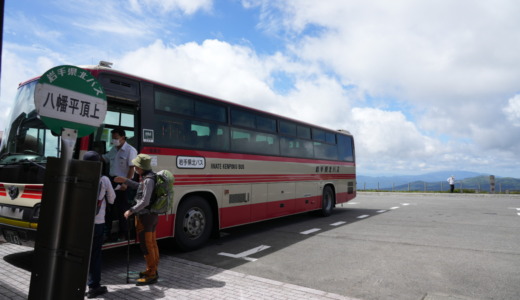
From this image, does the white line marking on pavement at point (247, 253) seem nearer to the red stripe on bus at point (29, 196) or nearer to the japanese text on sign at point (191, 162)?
the japanese text on sign at point (191, 162)

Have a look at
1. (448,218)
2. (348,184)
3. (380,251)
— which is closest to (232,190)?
(380,251)

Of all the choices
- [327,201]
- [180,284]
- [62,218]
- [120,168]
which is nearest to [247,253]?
[180,284]

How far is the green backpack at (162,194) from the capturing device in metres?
4.74

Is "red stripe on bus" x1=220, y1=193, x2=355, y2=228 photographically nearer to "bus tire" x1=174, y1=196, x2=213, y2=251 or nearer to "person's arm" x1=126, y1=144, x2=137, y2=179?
"bus tire" x1=174, y1=196, x2=213, y2=251

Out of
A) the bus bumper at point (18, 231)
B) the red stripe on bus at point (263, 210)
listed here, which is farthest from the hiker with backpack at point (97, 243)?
the red stripe on bus at point (263, 210)

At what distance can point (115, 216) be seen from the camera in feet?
17.6

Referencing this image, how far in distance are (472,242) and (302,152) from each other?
200 inches

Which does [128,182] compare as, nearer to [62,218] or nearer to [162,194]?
[162,194]

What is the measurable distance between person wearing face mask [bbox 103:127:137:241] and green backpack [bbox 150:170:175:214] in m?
0.77

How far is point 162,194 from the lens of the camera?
4.78 m

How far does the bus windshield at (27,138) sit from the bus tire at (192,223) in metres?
2.43

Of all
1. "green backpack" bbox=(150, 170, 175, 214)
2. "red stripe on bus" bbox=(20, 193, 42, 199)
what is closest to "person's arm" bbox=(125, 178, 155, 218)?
"green backpack" bbox=(150, 170, 175, 214)

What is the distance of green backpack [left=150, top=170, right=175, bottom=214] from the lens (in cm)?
474

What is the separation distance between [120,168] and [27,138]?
147cm
